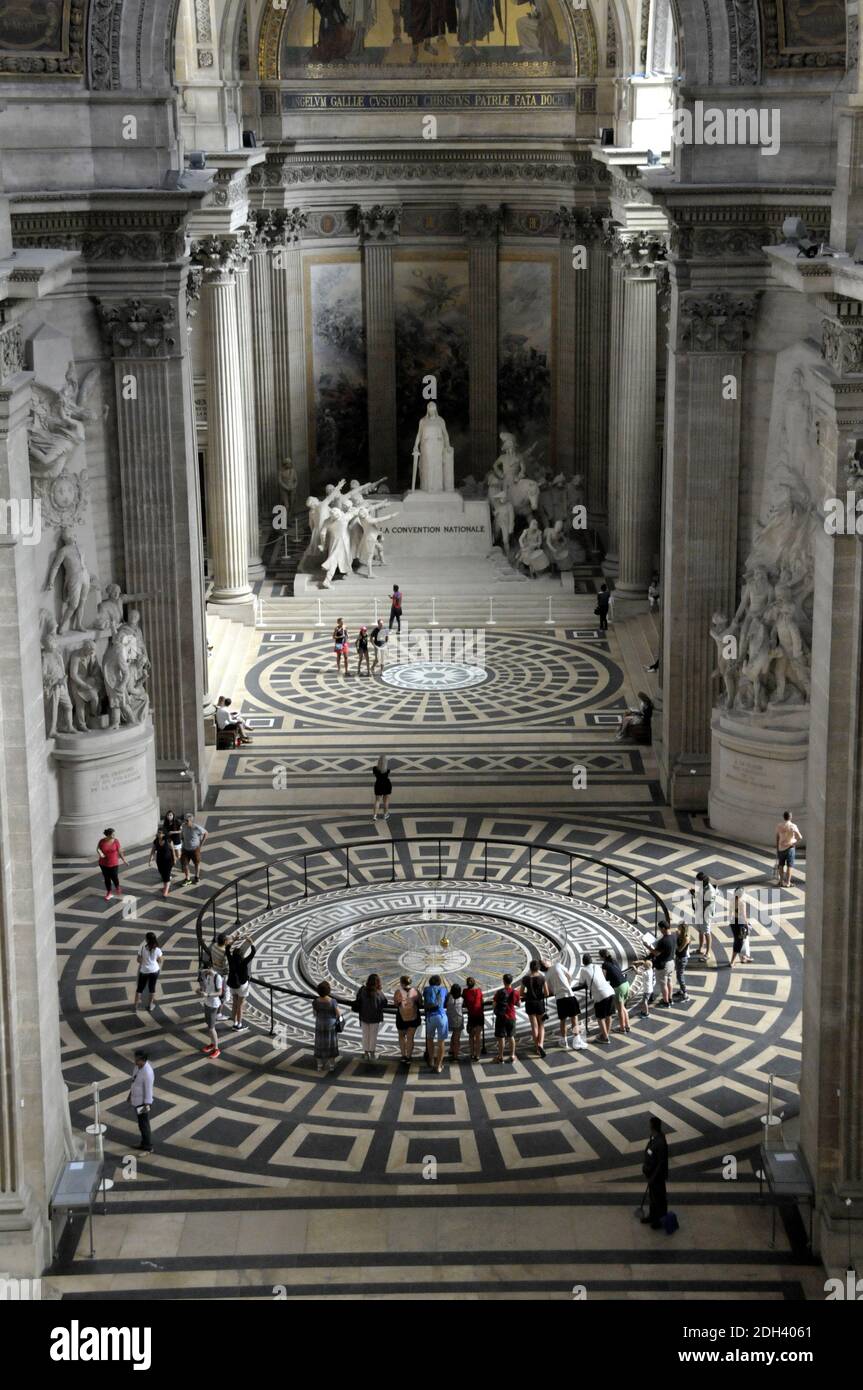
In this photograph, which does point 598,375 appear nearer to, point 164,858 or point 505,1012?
point 164,858

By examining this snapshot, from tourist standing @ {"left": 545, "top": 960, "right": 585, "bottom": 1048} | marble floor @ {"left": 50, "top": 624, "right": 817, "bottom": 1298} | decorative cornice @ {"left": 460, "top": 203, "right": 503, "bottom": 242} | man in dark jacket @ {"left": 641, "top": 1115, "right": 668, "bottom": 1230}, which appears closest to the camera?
marble floor @ {"left": 50, "top": 624, "right": 817, "bottom": 1298}

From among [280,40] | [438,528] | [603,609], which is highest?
[280,40]

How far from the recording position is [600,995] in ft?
78.7

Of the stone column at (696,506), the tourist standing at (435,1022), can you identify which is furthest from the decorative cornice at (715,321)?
the tourist standing at (435,1022)

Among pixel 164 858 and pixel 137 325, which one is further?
pixel 137 325

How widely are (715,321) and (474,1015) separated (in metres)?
12.5

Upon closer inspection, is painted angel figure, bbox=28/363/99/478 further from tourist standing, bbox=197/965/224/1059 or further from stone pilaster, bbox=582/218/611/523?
stone pilaster, bbox=582/218/611/523

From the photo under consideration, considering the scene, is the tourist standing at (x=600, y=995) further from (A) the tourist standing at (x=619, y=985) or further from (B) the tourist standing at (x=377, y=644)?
(B) the tourist standing at (x=377, y=644)

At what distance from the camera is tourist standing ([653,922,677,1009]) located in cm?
2470

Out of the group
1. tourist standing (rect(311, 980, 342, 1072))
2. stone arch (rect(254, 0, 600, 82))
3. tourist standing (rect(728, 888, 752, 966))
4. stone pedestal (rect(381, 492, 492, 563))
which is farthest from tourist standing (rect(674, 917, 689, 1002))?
stone arch (rect(254, 0, 600, 82))

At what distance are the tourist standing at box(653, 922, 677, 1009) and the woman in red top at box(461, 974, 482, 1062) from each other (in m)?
2.59

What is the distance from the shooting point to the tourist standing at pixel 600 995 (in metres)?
24.0

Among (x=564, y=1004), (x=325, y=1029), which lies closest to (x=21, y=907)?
(x=325, y=1029)
